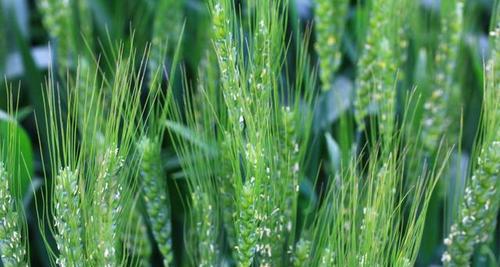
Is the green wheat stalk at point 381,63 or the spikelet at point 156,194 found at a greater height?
the green wheat stalk at point 381,63

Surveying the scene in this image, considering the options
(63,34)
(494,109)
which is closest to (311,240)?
(494,109)

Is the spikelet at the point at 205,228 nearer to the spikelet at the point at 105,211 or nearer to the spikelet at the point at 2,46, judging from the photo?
the spikelet at the point at 105,211

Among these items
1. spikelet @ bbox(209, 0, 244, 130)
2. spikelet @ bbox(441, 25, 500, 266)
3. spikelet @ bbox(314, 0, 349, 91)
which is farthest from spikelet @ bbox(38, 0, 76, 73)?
spikelet @ bbox(441, 25, 500, 266)

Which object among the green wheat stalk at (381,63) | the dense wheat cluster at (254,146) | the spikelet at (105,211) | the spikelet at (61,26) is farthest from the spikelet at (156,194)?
the spikelet at (61,26)

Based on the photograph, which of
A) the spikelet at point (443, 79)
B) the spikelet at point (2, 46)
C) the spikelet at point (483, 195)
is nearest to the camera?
the spikelet at point (483, 195)

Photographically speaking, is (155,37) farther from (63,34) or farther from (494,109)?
(494,109)

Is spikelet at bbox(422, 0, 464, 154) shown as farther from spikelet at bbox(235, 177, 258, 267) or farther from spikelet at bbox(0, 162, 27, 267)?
spikelet at bbox(0, 162, 27, 267)
